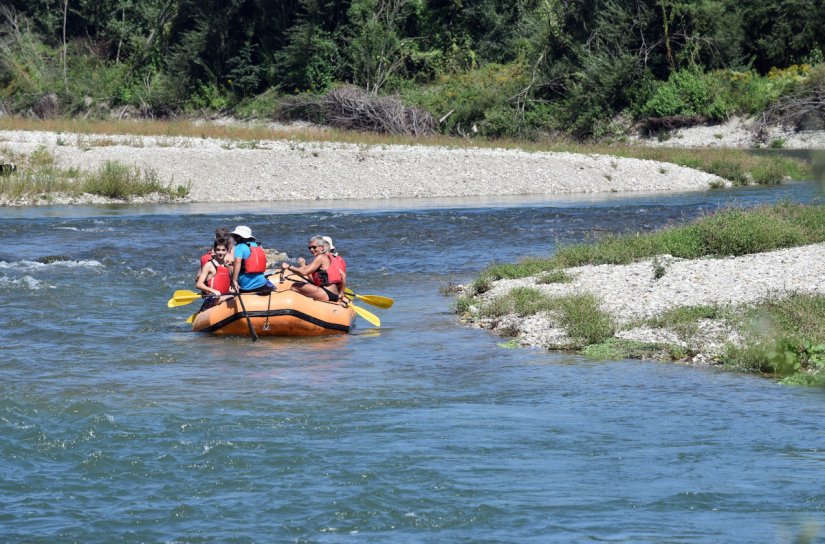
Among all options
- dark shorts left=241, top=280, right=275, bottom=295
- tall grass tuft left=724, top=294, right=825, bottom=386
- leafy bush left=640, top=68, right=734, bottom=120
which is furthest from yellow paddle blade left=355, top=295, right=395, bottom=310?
leafy bush left=640, top=68, right=734, bottom=120

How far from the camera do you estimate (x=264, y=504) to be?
7.66m

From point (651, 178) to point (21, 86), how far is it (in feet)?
123

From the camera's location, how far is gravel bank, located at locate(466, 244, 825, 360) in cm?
1278

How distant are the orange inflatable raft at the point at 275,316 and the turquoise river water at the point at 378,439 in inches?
10.9

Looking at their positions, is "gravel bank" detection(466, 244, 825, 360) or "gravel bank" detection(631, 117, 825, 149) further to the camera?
"gravel bank" detection(631, 117, 825, 149)

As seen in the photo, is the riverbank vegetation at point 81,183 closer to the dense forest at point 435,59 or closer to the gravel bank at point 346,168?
the gravel bank at point 346,168

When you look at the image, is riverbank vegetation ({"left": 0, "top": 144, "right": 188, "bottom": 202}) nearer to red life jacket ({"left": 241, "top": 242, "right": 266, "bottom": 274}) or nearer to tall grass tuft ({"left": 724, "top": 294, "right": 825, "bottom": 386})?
red life jacket ({"left": 241, "top": 242, "right": 266, "bottom": 274})

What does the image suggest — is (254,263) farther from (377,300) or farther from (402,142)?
(402,142)

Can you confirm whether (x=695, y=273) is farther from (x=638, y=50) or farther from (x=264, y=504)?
(x=638, y=50)

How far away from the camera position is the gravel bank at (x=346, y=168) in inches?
1286

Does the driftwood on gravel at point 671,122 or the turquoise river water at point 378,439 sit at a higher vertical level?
the driftwood on gravel at point 671,122

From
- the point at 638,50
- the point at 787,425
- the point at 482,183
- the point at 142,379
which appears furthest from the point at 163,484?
the point at 638,50

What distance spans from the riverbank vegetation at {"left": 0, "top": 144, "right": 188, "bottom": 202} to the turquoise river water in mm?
14572

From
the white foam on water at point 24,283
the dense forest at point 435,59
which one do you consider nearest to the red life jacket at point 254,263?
the white foam on water at point 24,283
